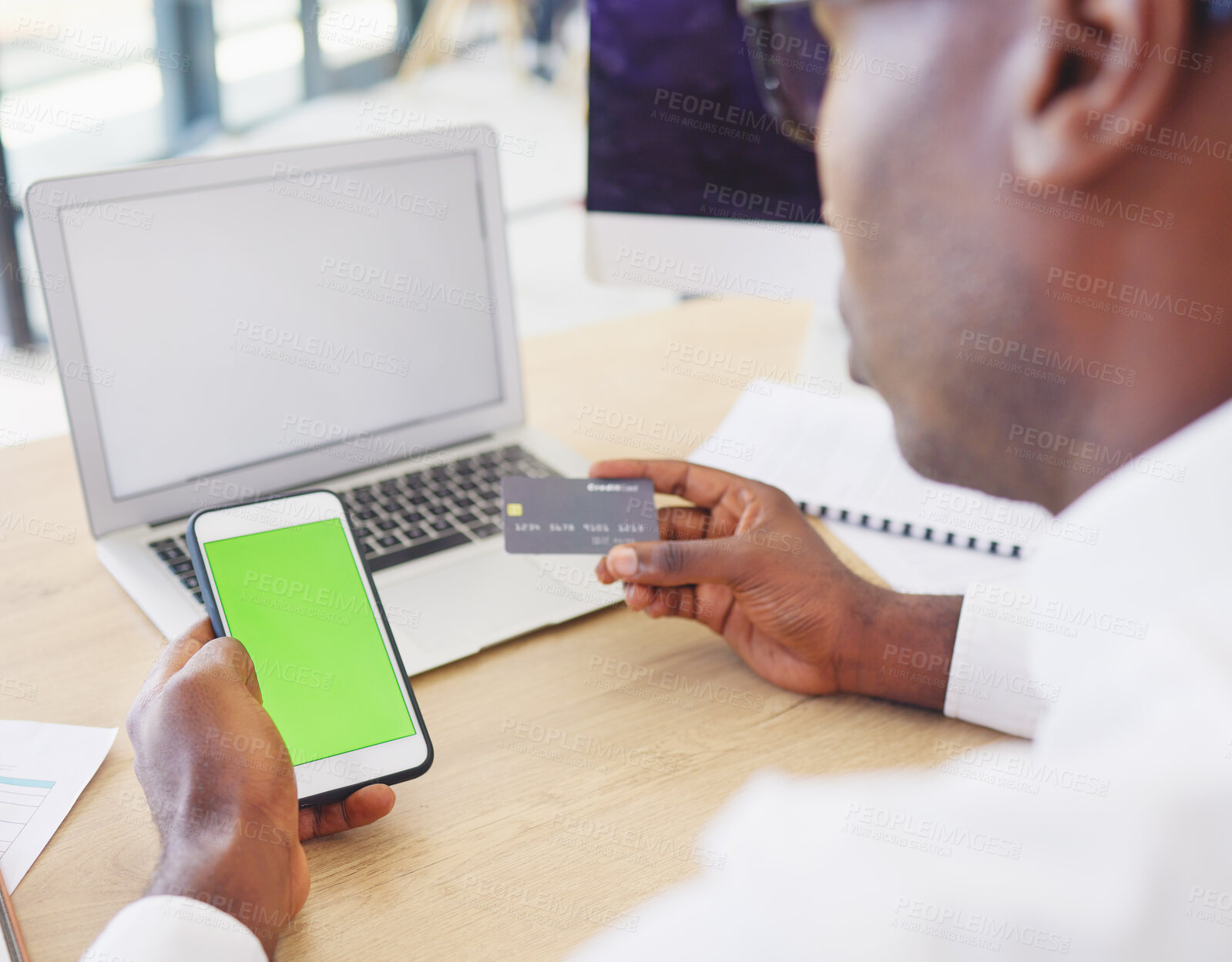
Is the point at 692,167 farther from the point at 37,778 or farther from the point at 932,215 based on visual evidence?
the point at 37,778

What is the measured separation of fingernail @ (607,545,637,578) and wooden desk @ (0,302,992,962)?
67 millimetres

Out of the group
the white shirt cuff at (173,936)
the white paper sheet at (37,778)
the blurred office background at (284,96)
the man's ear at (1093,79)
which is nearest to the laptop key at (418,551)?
the white paper sheet at (37,778)

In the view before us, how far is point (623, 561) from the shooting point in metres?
A: 0.74

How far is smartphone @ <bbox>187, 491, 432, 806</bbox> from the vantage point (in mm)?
606

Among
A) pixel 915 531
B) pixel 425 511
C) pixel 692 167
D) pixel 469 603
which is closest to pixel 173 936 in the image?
pixel 469 603

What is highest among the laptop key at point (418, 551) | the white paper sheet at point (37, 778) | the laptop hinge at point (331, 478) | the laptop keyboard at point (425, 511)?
the laptop hinge at point (331, 478)

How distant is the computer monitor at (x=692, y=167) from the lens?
98 cm

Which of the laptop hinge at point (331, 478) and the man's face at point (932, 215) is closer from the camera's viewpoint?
the man's face at point (932, 215)

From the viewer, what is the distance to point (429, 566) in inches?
32.6

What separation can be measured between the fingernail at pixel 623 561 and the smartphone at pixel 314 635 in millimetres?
173

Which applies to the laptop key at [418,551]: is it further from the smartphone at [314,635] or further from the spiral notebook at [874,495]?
the spiral notebook at [874,495]

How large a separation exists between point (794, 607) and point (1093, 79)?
0.44 meters

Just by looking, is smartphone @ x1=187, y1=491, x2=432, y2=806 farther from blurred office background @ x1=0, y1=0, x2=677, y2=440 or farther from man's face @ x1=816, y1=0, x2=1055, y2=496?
blurred office background @ x1=0, y1=0, x2=677, y2=440

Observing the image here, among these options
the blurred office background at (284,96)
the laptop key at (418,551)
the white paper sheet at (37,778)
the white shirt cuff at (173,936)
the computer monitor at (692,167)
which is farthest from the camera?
the blurred office background at (284,96)
